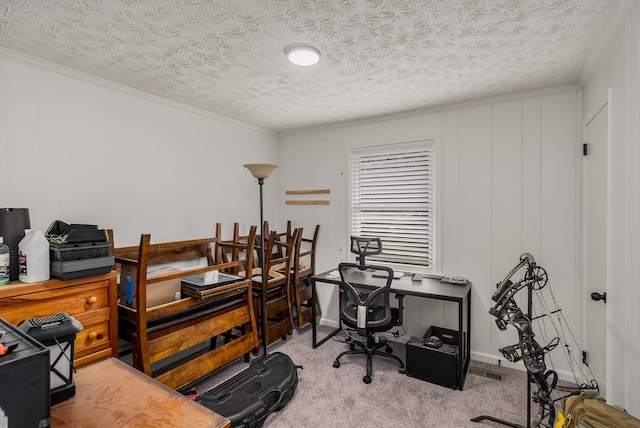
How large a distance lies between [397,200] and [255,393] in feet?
7.37

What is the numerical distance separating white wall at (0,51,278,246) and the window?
1.36 meters

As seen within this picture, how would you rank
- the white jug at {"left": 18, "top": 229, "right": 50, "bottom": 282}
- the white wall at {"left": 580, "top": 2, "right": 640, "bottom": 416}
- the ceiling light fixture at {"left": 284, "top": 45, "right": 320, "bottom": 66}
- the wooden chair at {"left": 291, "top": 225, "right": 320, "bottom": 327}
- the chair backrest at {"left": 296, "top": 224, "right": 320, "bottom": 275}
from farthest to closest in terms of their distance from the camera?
the chair backrest at {"left": 296, "top": 224, "right": 320, "bottom": 275} < the wooden chair at {"left": 291, "top": 225, "right": 320, "bottom": 327} < the ceiling light fixture at {"left": 284, "top": 45, "right": 320, "bottom": 66} < the white jug at {"left": 18, "top": 229, "right": 50, "bottom": 282} < the white wall at {"left": 580, "top": 2, "right": 640, "bottom": 416}

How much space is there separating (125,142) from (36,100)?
0.60 metres

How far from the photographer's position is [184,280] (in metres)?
2.52

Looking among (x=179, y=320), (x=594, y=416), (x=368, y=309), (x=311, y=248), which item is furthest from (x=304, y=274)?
(x=594, y=416)

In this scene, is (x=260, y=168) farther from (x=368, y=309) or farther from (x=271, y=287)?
(x=368, y=309)

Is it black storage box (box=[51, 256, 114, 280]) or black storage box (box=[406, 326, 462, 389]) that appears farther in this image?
black storage box (box=[406, 326, 462, 389])

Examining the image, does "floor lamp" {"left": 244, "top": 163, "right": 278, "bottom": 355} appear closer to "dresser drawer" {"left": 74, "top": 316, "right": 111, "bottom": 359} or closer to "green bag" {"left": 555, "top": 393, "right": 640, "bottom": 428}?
"dresser drawer" {"left": 74, "top": 316, "right": 111, "bottom": 359}

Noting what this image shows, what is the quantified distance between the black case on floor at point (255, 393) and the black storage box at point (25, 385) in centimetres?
140

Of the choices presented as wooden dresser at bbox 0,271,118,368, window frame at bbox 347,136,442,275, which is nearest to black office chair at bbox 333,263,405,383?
window frame at bbox 347,136,442,275

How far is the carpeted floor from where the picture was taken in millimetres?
2203

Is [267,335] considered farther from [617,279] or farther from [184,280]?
[617,279]

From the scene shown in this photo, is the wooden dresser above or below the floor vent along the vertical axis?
above

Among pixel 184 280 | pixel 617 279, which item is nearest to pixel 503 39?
pixel 617 279
